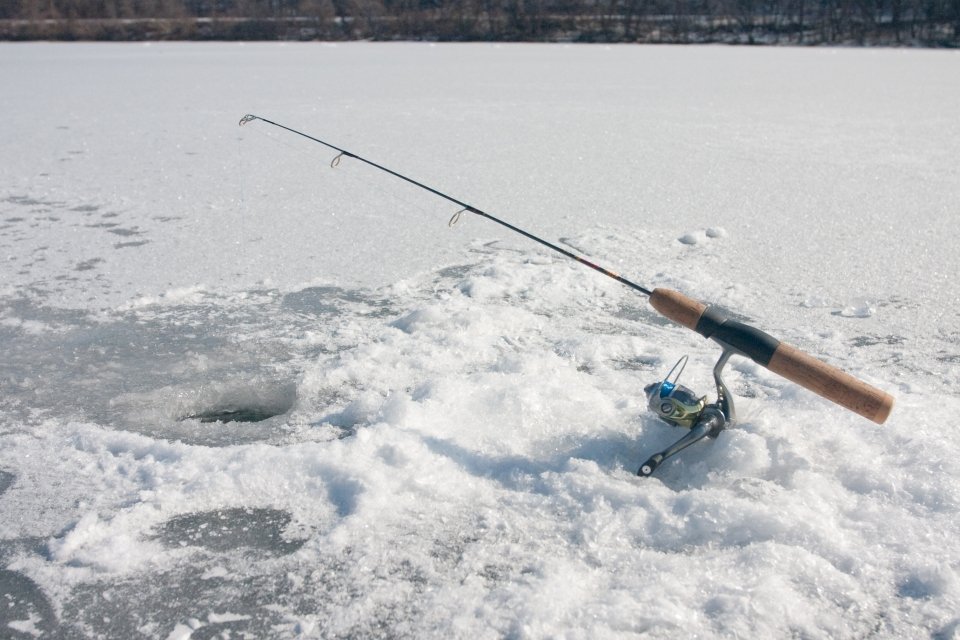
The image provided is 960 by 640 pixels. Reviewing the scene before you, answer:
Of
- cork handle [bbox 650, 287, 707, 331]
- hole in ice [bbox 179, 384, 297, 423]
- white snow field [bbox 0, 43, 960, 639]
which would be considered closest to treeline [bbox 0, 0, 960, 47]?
white snow field [bbox 0, 43, 960, 639]

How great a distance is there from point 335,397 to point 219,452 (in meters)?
0.47

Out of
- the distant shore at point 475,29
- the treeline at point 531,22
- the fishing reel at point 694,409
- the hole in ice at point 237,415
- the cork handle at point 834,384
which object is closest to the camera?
the cork handle at point 834,384

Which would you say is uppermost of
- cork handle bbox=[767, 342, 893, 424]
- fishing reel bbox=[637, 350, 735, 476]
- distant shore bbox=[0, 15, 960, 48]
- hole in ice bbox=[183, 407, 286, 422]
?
distant shore bbox=[0, 15, 960, 48]

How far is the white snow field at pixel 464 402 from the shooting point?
72.3 inches

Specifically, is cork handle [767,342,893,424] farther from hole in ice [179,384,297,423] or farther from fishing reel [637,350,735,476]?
hole in ice [179,384,297,423]

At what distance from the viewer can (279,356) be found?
3082mm

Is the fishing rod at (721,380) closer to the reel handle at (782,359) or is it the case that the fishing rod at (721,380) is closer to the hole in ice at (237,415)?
the reel handle at (782,359)

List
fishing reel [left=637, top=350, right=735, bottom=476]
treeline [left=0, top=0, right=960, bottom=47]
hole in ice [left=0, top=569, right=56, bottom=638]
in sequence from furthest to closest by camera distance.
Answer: treeline [left=0, top=0, right=960, bottom=47], fishing reel [left=637, top=350, right=735, bottom=476], hole in ice [left=0, top=569, right=56, bottom=638]

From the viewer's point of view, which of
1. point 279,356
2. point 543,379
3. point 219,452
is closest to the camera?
point 219,452

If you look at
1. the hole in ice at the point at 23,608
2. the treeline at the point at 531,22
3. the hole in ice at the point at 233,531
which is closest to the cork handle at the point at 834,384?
the hole in ice at the point at 233,531

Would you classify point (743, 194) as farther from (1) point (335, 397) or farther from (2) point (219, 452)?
(2) point (219, 452)

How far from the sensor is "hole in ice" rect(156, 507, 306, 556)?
6.66 ft

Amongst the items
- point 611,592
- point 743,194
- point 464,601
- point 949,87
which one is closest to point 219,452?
point 464,601

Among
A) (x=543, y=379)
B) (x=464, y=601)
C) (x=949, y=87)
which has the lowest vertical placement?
(x=464, y=601)
